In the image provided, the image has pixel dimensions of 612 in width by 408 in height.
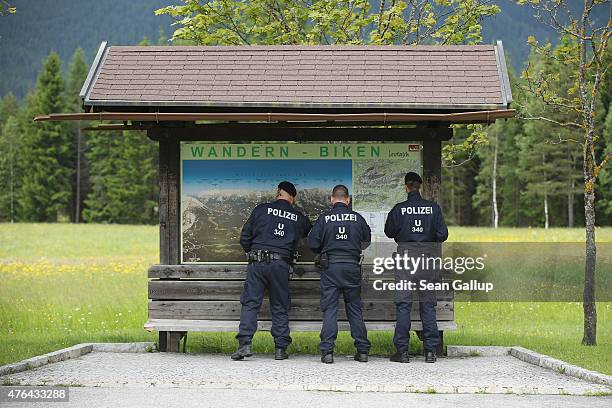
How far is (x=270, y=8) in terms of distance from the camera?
69.2ft

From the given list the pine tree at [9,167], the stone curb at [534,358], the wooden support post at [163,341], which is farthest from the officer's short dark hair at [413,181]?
the pine tree at [9,167]

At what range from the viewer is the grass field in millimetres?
13234

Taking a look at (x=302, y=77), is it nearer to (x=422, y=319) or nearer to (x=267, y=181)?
(x=267, y=181)

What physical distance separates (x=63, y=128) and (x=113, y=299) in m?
55.8

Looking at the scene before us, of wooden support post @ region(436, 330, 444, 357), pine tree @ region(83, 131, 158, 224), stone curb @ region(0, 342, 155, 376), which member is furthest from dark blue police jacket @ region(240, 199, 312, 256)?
pine tree @ region(83, 131, 158, 224)

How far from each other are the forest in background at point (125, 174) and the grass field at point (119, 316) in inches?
1157

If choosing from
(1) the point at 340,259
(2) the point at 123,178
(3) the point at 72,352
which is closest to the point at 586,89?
(1) the point at 340,259

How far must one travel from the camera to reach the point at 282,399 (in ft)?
29.9

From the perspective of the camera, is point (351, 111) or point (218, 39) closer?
point (351, 111)

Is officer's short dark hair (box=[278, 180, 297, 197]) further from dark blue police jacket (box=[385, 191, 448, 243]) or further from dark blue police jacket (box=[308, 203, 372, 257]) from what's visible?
dark blue police jacket (box=[385, 191, 448, 243])

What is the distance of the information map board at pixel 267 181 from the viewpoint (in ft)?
41.8

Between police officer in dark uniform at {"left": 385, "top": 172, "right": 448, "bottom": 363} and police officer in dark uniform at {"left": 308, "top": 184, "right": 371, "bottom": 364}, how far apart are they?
0.41 metres

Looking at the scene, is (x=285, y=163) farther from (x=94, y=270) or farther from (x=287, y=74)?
(x=94, y=270)

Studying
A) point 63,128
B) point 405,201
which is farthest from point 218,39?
point 63,128
